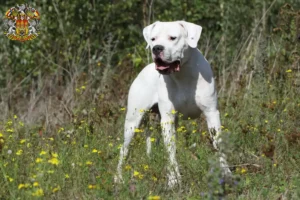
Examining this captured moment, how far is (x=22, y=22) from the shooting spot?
8680 mm

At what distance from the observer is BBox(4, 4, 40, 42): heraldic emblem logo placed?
28.5 feet

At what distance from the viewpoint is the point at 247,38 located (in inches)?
334

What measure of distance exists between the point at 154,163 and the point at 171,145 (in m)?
0.21

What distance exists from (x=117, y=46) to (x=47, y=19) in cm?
112

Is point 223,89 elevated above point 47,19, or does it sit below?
below

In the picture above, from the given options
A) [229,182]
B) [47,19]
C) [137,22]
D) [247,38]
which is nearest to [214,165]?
[229,182]

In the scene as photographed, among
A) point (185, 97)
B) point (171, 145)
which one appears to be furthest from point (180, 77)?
point (171, 145)

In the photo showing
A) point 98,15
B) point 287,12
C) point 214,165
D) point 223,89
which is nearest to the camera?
point 214,165

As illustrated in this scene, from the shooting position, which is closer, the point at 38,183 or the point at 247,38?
the point at 38,183

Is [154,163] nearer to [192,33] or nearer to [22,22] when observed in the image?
[192,33]

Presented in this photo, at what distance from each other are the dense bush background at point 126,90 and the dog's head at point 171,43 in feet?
2.01

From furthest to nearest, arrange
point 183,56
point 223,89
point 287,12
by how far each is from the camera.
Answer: point 223,89
point 287,12
point 183,56

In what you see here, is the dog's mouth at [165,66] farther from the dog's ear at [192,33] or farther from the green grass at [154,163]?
the green grass at [154,163]

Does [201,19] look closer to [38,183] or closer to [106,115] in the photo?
[106,115]
